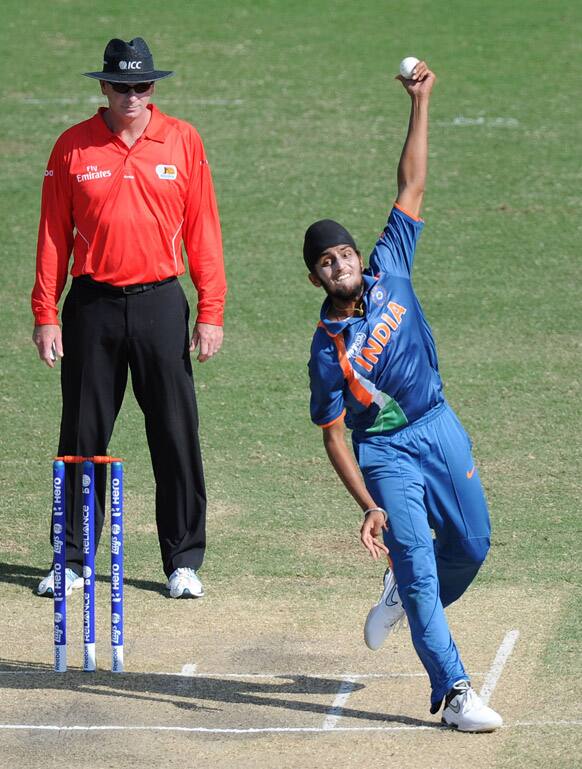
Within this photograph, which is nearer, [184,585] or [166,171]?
[166,171]

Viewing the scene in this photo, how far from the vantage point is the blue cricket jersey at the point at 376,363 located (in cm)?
614

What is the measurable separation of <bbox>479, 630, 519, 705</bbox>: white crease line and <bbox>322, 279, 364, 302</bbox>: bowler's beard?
70.0 inches

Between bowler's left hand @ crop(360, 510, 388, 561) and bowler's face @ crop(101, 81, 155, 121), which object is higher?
bowler's face @ crop(101, 81, 155, 121)

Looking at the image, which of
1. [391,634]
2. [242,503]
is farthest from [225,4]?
[391,634]

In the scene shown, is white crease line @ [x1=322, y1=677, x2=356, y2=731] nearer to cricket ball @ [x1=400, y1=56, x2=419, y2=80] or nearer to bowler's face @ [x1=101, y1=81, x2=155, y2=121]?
cricket ball @ [x1=400, y1=56, x2=419, y2=80]

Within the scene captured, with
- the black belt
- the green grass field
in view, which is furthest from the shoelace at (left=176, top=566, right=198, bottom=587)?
the black belt

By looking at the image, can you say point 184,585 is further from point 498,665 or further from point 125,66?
point 125,66

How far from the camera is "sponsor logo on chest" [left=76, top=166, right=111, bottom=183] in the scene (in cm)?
733

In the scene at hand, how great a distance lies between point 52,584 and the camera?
769cm

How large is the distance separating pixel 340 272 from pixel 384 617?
5.13ft

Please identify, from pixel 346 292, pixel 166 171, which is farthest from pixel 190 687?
pixel 166 171

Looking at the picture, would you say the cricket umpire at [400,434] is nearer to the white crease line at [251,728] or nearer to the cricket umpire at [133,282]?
the white crease line at [251,728]

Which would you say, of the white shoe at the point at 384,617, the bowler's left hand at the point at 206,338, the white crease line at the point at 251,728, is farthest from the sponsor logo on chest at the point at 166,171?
the white crease line at the point at 251,728

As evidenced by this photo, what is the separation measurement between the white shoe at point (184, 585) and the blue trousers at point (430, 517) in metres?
1.56
